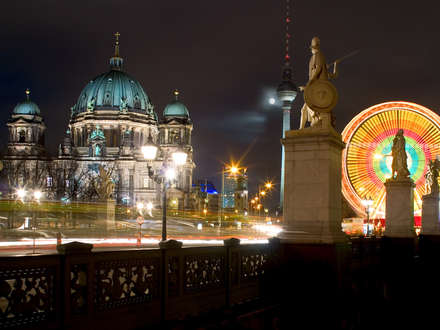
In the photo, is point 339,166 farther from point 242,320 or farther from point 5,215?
point 5,215

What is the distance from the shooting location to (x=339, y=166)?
44.5ft

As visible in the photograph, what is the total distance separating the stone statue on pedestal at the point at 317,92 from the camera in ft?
44.4

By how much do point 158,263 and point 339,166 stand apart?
224 inches

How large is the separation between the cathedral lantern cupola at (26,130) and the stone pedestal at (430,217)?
134132 mm

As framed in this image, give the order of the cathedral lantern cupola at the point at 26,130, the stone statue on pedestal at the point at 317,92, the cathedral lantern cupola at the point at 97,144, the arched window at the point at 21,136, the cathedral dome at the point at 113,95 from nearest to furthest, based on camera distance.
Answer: the stone statue on pedestal at the point at 317,92 < the cathedral lantern cupola at the point at 97,144 < the cathedral lantern cupola at the point at 26,130 < the arched window at the point at 21,136 < the cathedral dome at the point at 113,95

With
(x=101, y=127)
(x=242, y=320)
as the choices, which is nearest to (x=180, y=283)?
Answer: (x=242, y=320)

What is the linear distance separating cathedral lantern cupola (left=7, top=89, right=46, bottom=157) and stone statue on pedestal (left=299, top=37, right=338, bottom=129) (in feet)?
483

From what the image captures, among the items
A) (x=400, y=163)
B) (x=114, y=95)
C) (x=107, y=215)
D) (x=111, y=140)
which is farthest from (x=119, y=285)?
(x=114, y=95)

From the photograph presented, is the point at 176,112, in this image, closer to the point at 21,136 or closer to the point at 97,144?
the point at 97,144

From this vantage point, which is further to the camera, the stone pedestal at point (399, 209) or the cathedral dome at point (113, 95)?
the cathedral dome at point (113, 95)

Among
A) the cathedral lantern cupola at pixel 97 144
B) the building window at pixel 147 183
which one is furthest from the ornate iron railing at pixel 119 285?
the cathedral lantern cupola at pixel 97 144

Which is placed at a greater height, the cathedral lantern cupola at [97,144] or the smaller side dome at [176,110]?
the smaller side dome at [176,110]

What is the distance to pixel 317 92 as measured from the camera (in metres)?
13.7

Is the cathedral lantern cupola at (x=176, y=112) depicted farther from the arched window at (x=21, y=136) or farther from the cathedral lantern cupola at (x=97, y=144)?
the arched window at (x=21, y=136)
